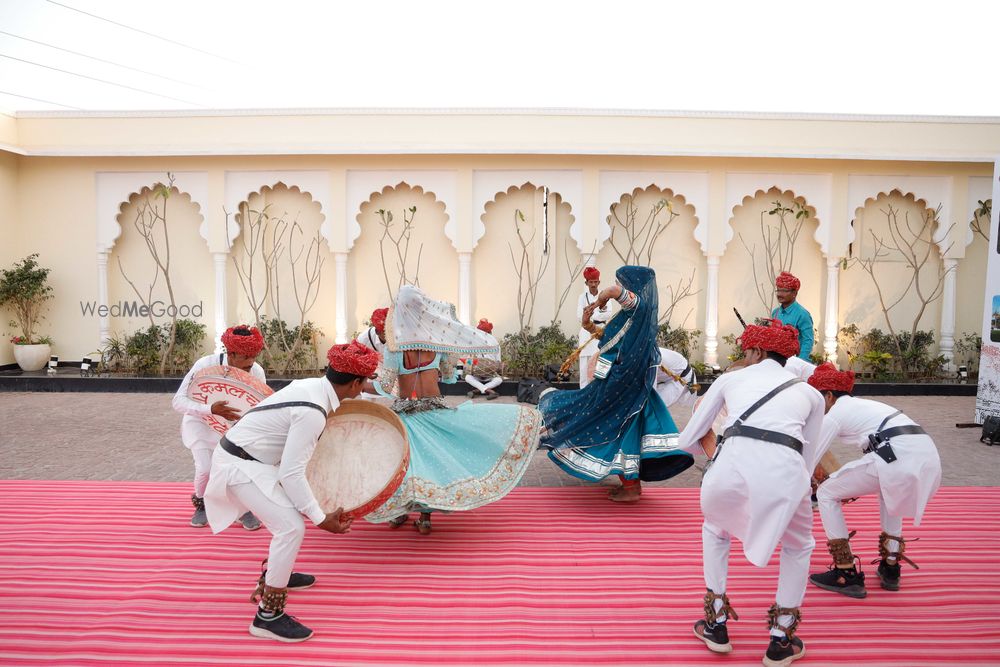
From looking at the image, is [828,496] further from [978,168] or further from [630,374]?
[978,168]

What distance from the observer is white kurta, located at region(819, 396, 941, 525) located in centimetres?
302

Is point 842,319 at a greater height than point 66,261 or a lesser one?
lesser

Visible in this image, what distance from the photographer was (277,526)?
106 inches

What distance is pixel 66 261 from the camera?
1095cm

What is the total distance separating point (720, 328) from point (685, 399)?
252 inches

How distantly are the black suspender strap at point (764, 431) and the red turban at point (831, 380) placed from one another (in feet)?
3.13

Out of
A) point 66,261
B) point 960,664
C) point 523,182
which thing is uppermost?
point 523,182

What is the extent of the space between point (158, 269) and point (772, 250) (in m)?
10.5

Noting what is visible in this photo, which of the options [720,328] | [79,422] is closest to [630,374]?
[79,422]

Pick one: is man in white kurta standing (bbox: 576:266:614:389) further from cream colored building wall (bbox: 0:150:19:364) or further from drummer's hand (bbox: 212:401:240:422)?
cream colored building wall (bbox: 0:150:19:364)

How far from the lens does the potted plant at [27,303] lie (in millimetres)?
10289

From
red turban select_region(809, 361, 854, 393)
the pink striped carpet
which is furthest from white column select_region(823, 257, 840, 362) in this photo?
red turban select_region(809, 361, 854, 393)

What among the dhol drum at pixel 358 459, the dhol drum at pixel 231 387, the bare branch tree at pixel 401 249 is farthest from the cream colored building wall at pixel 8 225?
the dhol drum at pixel 358 459

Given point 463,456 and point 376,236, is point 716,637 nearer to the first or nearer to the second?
point 463,456
